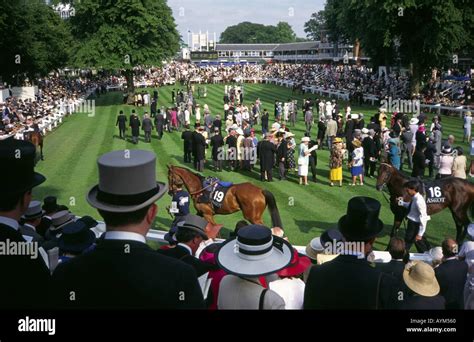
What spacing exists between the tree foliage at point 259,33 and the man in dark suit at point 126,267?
458 ft

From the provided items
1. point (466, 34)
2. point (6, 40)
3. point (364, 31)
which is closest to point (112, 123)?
point (6, 40)

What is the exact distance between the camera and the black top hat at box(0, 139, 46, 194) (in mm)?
3330

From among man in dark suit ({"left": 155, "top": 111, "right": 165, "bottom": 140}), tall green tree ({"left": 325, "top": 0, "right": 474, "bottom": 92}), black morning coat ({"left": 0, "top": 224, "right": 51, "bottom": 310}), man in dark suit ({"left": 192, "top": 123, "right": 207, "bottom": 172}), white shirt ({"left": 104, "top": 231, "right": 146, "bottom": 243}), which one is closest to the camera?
white shirt ({"left": 104, "top": 231, "right": 146, "bottom": 243})

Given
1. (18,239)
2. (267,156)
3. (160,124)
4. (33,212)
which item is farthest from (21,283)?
(160,124)

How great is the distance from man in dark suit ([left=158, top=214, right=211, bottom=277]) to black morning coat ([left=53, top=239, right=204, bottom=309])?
2150mm

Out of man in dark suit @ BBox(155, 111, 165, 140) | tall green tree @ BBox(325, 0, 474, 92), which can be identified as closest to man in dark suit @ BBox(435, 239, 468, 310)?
man in dark suit @ BBox(155, 111, 165, 140)

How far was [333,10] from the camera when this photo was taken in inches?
2174

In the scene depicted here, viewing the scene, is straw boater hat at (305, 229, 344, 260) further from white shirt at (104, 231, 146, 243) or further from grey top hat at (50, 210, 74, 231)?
grey top hat at (50, 210, 74, 231)

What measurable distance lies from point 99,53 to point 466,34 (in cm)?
3017

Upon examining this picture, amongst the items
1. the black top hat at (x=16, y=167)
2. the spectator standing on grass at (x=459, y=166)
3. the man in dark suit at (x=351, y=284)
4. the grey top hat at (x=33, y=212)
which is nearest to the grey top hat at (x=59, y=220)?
the grey top hat at (x=33, y=212)

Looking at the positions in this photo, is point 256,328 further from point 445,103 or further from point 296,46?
point 296,46

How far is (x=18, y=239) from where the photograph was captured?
3.24 metres

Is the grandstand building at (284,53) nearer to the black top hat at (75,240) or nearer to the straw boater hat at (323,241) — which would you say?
the straw boater hat at (323,241)

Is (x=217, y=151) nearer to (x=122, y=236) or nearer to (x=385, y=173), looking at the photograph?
(x=385, y=173)
